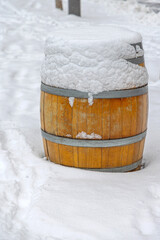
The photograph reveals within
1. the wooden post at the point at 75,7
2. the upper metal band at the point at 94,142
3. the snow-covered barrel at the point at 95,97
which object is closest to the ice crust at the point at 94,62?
the snow-covered barrel at the point at 95,97

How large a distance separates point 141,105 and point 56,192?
787mm

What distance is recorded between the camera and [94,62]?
2.50 m

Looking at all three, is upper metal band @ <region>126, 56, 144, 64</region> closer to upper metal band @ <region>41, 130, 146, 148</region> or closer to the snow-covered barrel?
the snow-covered barrel

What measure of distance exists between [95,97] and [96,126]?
182mm

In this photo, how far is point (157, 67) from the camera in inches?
234

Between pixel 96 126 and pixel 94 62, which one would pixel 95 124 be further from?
pixel 94 62

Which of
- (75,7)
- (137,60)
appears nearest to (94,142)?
(137,60)

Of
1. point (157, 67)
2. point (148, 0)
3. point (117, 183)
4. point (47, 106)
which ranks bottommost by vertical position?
point (148, 0)

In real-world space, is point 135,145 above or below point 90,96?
below

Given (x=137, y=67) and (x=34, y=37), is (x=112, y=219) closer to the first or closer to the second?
(x=137, y=67)

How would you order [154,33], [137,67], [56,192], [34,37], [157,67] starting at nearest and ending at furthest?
[56,192] → [137,67] → [157,67] → [34,37] → [154,33]

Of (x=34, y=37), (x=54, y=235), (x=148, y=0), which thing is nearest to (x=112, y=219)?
(x=54, y=235)

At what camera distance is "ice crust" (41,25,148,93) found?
8.17 ft

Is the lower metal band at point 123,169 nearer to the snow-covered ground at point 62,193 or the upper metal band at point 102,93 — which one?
the snow-covered ground at point 62,193
